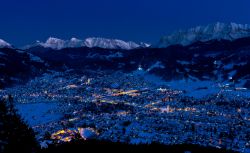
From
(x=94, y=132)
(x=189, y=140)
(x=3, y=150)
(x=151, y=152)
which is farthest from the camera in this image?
(x=94, y=132)

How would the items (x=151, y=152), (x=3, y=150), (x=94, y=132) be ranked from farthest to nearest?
(x=94, y=132), (x=151, y=152), (x=3, y=150)

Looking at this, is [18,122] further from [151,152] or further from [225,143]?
[225,143]

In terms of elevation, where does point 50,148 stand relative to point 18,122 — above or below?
below

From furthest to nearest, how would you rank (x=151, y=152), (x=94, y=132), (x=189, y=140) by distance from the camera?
(x=94, y=132) < (x=189, y=140) < (x=151, y=152)

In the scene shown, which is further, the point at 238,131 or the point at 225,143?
the point at 238,131

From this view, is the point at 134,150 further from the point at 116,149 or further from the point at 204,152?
the point at 204,152

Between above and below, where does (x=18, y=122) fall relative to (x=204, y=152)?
above

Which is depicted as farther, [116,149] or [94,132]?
[94,132]

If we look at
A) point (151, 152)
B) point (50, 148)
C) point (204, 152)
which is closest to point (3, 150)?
point (50, 148)

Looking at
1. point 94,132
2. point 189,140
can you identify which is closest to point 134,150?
point 189,140
